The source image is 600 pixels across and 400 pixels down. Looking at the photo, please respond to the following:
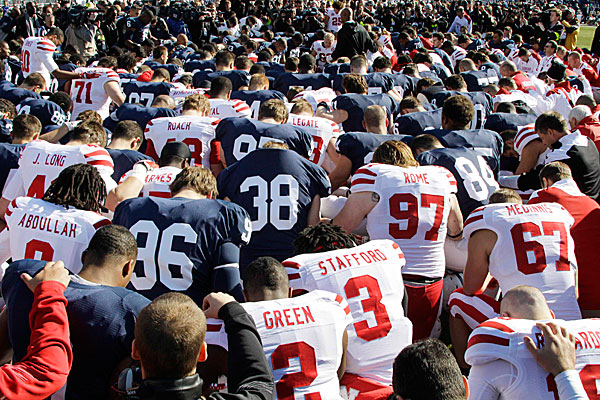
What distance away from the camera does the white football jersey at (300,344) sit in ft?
9.30

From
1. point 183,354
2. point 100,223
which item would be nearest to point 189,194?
point 100,223

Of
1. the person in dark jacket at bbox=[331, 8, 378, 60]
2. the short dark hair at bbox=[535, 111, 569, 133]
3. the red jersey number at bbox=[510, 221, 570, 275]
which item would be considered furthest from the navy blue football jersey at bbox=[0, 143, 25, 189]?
the person in dark jacket at bbox=[331, 8, 378, 60]

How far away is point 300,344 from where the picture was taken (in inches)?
112

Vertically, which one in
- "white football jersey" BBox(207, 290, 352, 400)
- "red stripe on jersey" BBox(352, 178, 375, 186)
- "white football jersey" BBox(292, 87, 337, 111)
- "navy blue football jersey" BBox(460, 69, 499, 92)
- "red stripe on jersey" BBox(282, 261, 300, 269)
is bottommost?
"white football jersey" BBox(207, 290, 352, 400)

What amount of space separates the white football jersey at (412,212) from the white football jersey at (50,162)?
2.03 metres

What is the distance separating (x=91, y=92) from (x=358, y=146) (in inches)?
177

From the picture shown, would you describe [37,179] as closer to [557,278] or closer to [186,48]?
[557,278]

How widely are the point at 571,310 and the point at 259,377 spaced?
2.29 metres

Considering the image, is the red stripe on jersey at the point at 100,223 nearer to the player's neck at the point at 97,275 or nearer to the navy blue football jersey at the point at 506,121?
the player's neck at the point at 97,275

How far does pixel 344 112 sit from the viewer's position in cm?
752

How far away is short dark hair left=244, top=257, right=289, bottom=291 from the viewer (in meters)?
3.07

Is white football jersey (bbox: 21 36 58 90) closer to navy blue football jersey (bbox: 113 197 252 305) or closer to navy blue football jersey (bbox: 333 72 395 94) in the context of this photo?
navy blue football jersey (bbox: 333 72 395 94)

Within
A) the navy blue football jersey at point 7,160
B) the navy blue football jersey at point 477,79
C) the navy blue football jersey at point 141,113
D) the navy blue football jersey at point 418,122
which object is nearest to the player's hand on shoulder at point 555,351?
the navy blue football jersey at point 418,122

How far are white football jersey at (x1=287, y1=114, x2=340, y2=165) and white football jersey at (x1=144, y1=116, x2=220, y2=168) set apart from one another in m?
0.84
